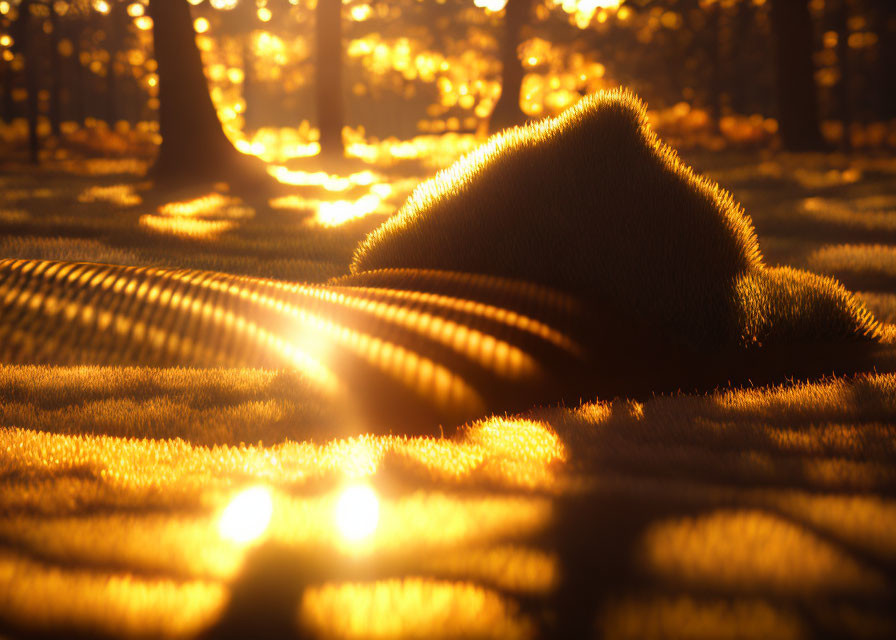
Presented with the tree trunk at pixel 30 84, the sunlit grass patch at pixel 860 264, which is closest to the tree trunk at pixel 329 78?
the tree trunk at pixel 30 84

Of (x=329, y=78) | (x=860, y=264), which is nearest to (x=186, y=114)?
(x=329, y=78)

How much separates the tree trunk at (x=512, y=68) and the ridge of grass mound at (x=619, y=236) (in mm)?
14804

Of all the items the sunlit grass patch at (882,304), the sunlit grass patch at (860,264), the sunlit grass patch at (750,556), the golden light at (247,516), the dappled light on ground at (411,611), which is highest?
the sunlit grass patch at (750,556)

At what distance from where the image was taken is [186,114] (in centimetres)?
1247

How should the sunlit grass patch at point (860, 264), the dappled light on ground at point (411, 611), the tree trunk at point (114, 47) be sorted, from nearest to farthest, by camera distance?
the dappled light on ground at point (411, 611) → the sunlit grass patch at point (860, 264) → the tree trunk at point (114, 47)

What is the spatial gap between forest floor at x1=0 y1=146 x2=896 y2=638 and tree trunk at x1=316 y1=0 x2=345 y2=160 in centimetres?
1516

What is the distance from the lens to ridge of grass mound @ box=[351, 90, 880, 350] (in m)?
4.41

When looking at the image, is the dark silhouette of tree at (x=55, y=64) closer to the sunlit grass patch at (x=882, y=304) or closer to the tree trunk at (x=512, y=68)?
the tree trunk at (x=512, y=68)

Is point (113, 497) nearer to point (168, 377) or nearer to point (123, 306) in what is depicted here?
point (168, 377)

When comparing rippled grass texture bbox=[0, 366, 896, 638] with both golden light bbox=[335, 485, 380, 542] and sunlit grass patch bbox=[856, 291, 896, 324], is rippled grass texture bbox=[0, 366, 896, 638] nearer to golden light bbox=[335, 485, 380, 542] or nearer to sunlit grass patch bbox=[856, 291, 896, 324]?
golden light bbox=[335, 485, 380, 542]

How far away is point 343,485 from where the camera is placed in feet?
9.22

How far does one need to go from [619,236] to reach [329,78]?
15.6 meters

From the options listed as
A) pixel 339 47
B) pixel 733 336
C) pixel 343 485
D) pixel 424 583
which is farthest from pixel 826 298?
pixel 339 47

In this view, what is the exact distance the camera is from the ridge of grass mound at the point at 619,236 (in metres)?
4.41
